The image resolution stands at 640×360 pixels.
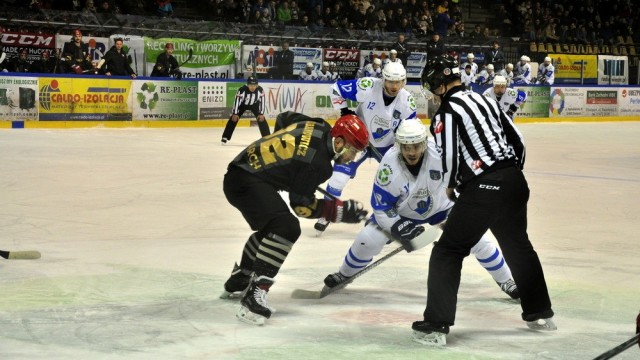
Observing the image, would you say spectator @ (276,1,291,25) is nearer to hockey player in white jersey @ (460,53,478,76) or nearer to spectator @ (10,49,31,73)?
hockey player in white jersey @ (460,53,478,76)

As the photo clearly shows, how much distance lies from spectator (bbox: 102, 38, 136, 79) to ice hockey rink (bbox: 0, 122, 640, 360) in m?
6.96

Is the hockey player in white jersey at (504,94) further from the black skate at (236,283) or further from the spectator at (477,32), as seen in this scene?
the spectator at (477,32)

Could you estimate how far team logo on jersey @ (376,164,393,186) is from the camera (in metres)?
5.55

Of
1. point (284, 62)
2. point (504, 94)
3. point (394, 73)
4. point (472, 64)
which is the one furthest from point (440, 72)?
point (472, 64)

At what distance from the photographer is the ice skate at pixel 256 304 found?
5207mm

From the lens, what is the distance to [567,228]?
28.5 ft

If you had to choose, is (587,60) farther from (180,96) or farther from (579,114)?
(180,96)

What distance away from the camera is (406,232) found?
17.9 ft

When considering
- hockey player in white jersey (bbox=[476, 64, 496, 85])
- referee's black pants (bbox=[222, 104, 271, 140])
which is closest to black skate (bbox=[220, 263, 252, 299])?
referee's black pants (bbox=[222, 104, 271, 140])

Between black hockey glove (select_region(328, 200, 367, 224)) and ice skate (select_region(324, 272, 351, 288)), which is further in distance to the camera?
ice skate (select_region(324, 272, 351, 288))

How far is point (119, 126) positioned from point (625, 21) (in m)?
19.9

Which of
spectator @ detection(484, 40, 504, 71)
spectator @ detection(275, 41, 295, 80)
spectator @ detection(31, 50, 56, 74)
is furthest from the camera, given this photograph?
spectator @ detection(484, 40, 504, 71)

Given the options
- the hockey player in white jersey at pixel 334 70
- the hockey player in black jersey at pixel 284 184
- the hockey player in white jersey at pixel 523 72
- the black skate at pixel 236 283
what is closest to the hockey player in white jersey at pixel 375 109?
the black skate at pixel 236 283

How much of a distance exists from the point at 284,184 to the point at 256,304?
64 centimetres
